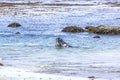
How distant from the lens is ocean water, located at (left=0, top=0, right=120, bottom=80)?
77.5 feet

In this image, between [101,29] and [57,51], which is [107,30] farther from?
[57,51]

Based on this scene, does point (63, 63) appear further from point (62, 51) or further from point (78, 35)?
point (78, 35)

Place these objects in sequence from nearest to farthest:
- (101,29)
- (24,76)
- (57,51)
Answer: (24,76) → (57,51) → (101,29)

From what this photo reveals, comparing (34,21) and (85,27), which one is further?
(34,21)

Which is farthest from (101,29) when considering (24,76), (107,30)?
(24,76)

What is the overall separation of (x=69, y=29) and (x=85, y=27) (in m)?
2.63

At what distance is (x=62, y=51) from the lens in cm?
3083

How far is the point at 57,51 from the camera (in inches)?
1206

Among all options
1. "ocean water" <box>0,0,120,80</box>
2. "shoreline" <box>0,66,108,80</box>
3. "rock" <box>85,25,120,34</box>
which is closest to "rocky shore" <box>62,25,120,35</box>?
"rock" <box>85,25,120,34</box>

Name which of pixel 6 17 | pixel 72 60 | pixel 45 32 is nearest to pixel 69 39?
pixel 45 32

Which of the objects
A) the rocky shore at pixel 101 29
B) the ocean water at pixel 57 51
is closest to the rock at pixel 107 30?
the rocky shore at pixel 101 29

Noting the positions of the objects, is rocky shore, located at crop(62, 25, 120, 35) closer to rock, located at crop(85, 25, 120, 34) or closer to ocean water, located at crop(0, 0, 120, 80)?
rock, located at crop(85, 25, 120, 34)

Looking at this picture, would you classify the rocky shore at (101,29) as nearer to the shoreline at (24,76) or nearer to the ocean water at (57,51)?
the ocean water at (57,51)

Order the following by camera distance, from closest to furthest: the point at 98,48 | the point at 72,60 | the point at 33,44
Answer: the point at 72,60, the point at 98,48, the point at 33,44
